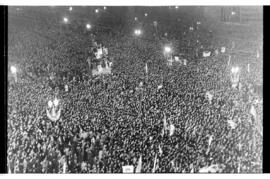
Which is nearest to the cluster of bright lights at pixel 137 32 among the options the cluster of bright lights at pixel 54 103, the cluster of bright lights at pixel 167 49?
the cluster of bright lights at pixel 167 49

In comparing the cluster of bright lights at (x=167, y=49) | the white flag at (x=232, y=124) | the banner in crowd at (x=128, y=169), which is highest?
the cluster of bright lights at (x=167, y=49)

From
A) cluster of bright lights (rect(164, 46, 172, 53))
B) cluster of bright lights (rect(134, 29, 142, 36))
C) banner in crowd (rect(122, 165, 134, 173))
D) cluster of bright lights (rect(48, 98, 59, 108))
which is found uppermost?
cluster of bright lights (rect(134, 29, 142, 36))

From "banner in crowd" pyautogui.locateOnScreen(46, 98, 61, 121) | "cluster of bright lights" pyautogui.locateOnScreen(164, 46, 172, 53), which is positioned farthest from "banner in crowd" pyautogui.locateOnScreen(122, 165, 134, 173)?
"cluster of bright lights" pyautogui.locateOnScreen(164, 46, 172, 53)

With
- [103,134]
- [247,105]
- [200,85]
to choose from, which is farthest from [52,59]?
[247,105]

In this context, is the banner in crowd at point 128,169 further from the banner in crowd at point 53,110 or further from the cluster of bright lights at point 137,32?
the cluster of bright lights at point 137,32

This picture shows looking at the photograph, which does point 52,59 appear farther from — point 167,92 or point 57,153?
point 167,92

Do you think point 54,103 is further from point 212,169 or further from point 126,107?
point 212,169

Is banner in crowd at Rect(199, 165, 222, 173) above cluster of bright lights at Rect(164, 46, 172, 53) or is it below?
below

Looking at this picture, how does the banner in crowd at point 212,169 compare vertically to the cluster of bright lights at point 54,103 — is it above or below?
below

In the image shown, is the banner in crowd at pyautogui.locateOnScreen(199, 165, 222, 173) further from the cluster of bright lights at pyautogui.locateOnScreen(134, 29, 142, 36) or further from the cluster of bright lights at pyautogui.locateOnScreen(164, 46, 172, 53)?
the cluster of bright lights at pyautogui.locateOnScreen(134, 29, 142, 36)
